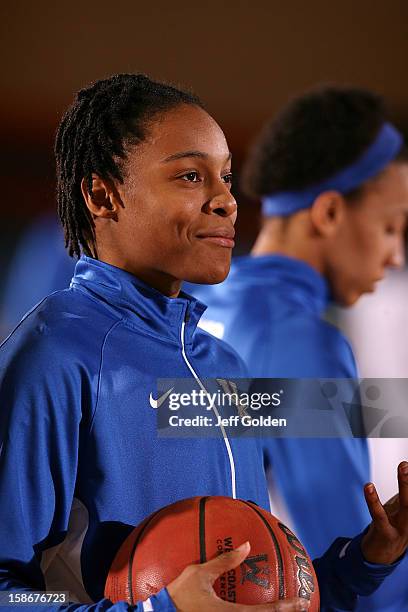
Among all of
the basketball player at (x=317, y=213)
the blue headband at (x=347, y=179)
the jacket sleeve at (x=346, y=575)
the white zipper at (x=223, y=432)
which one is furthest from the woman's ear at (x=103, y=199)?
the blue headband at (x=347, y=179)

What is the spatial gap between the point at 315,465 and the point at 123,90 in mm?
619

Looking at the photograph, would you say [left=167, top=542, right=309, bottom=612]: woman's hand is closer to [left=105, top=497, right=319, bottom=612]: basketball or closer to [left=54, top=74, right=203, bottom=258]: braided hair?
[left=105, top=497, right=319, bottom=612]: basketball

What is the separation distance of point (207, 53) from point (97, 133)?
28.2 inches

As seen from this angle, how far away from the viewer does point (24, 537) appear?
0.74 m

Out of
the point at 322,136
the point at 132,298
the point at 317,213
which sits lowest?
the point at 132,298

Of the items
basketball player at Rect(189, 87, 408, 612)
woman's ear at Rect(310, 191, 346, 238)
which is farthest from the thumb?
woman's ear at Rect(310, 191, 346, 238)

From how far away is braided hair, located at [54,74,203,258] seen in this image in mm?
851

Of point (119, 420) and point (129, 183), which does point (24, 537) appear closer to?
point (119, 420)

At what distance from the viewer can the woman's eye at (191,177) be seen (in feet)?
2.75

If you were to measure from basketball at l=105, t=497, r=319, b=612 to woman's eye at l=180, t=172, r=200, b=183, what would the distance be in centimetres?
28

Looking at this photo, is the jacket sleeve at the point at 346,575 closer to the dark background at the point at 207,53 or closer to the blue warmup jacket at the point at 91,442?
the blue warmup jacket at the point at 91,442

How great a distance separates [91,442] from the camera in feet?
2.56

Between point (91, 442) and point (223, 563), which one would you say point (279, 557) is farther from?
point (91, 442)

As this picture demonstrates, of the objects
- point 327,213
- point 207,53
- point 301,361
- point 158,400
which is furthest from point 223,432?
point 207,53
